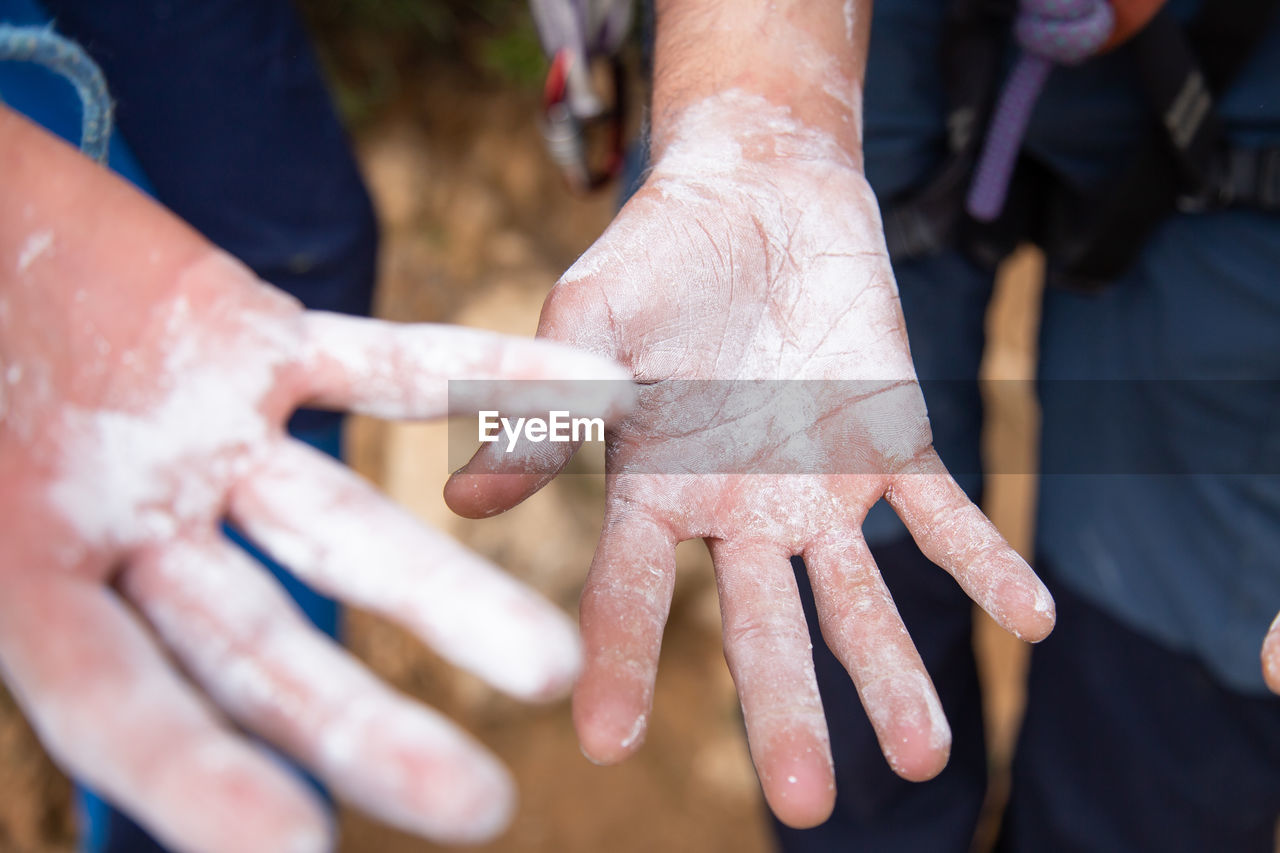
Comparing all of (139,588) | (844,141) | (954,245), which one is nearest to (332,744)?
(139,588)

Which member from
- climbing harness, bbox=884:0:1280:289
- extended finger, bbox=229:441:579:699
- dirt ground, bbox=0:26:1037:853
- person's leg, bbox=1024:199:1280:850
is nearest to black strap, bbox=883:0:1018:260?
climbing harness, bbox=884:0:1280:289

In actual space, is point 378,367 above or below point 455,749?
above

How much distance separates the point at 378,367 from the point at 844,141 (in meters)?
0.76

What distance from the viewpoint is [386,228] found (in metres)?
2.35

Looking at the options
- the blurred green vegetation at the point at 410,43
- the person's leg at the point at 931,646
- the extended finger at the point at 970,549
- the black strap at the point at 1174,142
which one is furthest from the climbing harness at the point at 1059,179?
the blurred green vegetation at the point at 410,43

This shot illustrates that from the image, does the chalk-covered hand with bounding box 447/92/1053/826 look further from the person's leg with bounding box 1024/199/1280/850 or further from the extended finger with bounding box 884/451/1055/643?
the person's leg with bounding box 1024/199/1280/850

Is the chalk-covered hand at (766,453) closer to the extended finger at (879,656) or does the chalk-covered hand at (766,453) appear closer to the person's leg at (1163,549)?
the extended finger at (879,656)

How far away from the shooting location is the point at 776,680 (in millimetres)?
788

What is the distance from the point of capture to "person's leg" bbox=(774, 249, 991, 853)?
139 centimetres

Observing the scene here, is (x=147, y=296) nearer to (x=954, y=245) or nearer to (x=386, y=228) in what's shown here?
(x=954, y=245)

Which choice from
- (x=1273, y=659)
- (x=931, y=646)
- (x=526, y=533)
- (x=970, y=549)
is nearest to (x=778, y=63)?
(x=970, y=549)

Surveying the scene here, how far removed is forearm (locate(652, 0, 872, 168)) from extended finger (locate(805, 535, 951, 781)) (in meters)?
0.60

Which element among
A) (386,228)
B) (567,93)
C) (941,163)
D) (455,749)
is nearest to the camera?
(455,749)

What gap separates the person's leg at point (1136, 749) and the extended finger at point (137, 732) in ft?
4.56
